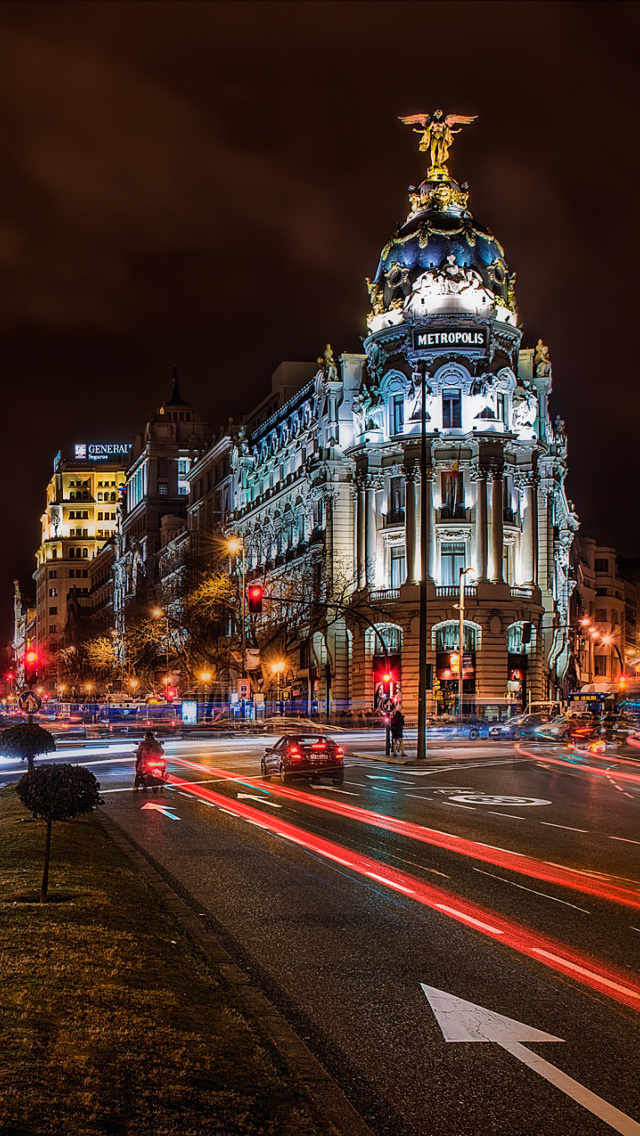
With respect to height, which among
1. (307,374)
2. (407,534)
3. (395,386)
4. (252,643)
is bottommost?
(252,643)

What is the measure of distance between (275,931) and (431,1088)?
459 centimetres

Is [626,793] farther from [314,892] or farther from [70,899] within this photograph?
[70,899]

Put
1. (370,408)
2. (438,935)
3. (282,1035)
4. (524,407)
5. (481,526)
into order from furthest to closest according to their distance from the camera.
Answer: (524,407), (370,408), (481,526), (438,935), (282,1035)

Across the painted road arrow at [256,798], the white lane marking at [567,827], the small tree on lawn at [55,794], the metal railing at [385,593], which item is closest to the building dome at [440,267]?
the metal railing at [385,593]

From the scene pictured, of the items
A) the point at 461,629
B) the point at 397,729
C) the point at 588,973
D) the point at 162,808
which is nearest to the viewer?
the point at 588,973

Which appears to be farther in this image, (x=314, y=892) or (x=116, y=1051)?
(x=314, y=892)

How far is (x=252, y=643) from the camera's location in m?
65.3

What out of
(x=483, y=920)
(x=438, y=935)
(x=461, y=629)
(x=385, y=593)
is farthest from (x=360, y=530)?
(x=438, y=935)

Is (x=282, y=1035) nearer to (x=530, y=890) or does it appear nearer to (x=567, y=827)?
(x=530, y=890)

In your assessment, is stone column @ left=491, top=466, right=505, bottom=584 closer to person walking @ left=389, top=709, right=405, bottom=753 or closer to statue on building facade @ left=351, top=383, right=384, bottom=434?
statue on building facade @ left=351, top=383, right=384, bottom=434

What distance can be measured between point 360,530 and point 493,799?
159ft

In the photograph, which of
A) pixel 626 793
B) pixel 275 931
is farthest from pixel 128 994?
pixel 626 793

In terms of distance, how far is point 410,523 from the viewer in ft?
229

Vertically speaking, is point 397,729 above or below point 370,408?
below
